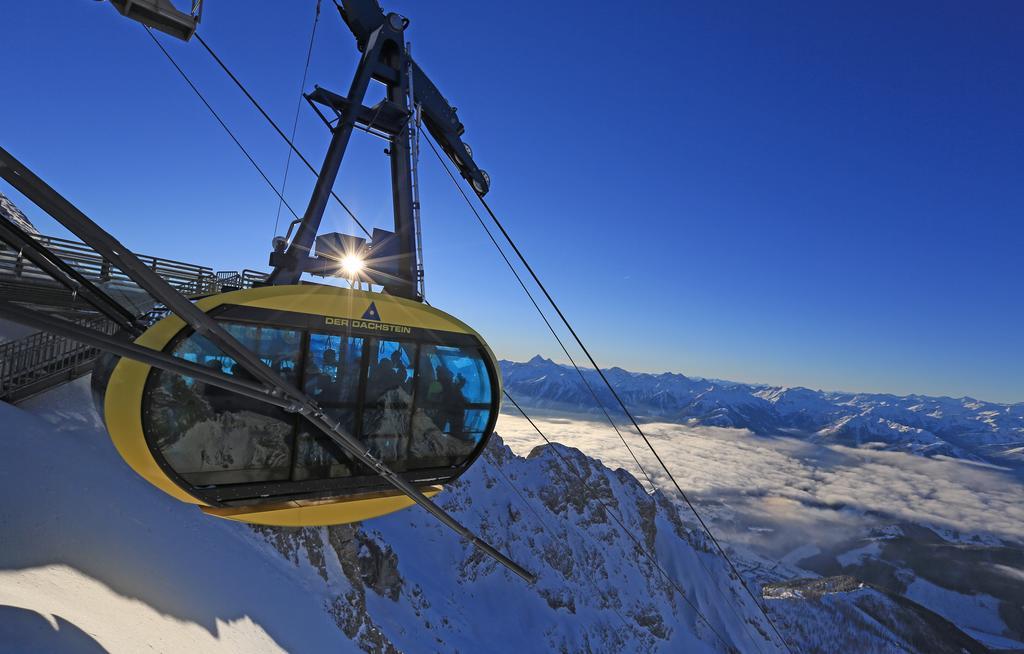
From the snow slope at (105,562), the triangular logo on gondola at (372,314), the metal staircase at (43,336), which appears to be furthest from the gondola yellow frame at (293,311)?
the metal staircase at (43,336)

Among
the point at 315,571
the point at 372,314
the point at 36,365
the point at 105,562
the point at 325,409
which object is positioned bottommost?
the point at 315,571

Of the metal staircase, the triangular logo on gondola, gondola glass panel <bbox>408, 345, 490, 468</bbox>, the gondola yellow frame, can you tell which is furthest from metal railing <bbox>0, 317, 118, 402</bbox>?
gondola glass panel <bbox>408, 345, 490, 468</bbox>

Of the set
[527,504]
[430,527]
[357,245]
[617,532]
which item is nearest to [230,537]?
[357,245]

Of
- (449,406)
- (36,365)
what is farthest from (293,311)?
(36,365)

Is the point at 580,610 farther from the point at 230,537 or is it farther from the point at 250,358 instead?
the point at 250,358

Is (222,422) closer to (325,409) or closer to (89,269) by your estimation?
(325,409)

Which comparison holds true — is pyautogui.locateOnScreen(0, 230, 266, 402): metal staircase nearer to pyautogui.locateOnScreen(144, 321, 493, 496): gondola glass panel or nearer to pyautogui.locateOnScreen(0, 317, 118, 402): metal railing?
pyautogui.locateOnScreen(0, 317, 118, 402): metal railing
